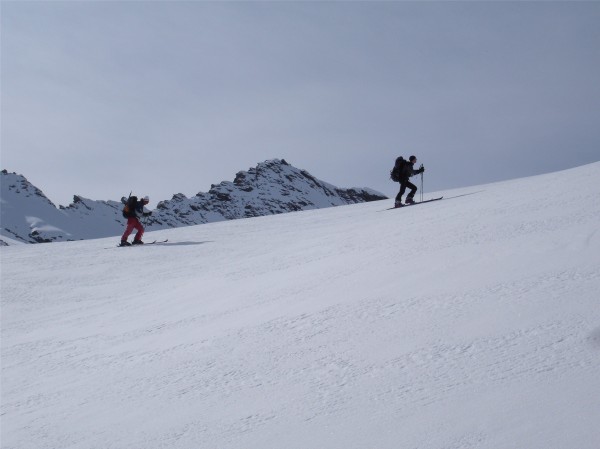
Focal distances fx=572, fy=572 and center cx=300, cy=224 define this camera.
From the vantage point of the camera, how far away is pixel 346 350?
4711 millimetres

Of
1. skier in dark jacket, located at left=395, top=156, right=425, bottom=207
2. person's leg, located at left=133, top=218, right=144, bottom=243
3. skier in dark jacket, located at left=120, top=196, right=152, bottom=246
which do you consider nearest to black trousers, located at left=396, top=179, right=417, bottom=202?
skier in dark jacket, located at left=395, top=156, right=425, bottom=207

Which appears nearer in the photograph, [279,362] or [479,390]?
[479,390]

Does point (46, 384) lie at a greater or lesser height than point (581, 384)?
lesser

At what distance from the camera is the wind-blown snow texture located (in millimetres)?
3443

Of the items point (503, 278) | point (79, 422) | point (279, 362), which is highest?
point (503, 278)

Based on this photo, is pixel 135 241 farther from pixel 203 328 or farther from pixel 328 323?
pixel 328 323

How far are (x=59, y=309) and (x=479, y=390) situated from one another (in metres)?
7.00

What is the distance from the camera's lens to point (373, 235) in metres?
10.3

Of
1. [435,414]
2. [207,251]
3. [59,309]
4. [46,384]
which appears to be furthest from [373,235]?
[435,414]

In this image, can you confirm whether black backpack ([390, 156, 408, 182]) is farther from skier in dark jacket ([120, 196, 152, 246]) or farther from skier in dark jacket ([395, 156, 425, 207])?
skier in dark jacket ([120, 196, 152, 246])

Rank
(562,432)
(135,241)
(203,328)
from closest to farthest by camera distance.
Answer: (562,432) → (203,328) → (135,241)

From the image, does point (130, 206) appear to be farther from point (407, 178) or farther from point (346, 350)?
point (346, 350)

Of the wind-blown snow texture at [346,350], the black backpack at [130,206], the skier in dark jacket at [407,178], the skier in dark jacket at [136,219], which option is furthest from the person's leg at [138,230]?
the skier in dark jacket at [407,178]

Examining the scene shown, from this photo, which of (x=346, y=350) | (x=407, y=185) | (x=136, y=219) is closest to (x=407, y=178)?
(x=407, y=185)
